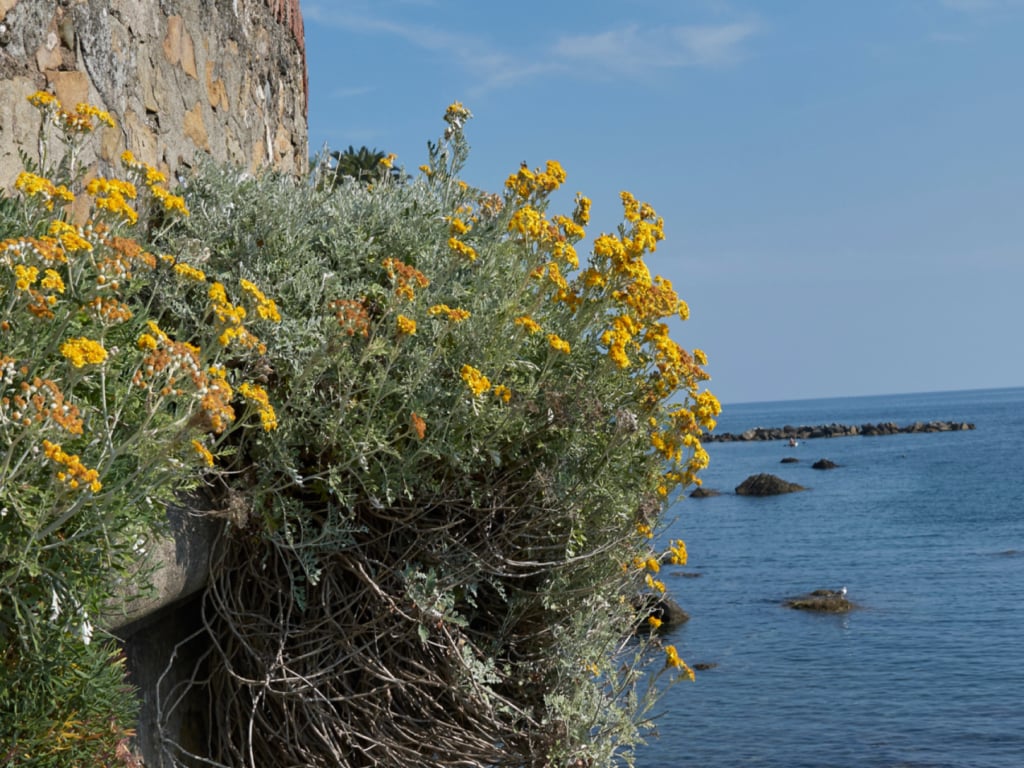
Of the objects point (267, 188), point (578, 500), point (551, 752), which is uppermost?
point (267, 188)

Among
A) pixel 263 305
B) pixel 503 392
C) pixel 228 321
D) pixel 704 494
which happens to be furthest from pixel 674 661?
pixel 704 494

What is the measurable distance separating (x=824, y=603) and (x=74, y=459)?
71.9 ft

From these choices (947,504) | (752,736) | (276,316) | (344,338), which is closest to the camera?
(276,316)

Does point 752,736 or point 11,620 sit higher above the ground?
point 11,620

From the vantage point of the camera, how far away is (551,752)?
3.75m

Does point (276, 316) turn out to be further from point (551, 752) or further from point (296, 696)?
point (551, 752)

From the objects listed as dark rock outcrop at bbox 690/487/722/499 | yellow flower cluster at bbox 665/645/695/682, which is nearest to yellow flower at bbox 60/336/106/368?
yellow flower cluster at bbox 665/645/695/682

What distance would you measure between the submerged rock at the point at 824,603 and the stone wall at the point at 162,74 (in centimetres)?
1846

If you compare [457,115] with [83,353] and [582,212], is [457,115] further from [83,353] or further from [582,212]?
[83,353]

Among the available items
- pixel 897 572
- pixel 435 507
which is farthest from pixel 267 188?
pixel 897 572

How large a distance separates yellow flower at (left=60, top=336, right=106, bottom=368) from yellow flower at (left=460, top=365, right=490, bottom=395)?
118cm

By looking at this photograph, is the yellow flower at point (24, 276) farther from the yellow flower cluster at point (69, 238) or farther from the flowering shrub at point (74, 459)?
the yellow flower cluster at point (69, 238)

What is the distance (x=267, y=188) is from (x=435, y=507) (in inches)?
54.1

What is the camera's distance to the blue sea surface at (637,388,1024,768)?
1360cm
